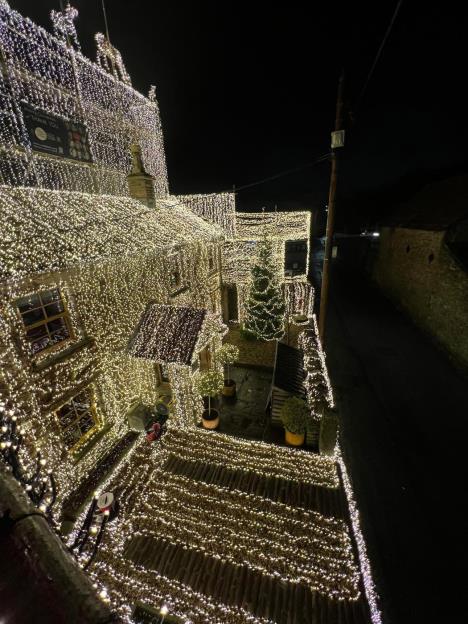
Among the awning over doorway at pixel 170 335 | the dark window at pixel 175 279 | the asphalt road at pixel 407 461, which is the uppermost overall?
the dark window at pixel 175 279

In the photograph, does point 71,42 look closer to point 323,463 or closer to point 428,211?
point 323,463

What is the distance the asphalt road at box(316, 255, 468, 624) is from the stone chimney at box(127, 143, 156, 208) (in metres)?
12.6

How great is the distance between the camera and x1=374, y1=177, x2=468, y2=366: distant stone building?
14.5m

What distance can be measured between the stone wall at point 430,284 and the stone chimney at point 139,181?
17.0 meters

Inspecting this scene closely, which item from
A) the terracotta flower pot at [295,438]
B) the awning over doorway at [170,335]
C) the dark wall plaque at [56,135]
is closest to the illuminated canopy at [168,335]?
the awning over doorway at [170,335]

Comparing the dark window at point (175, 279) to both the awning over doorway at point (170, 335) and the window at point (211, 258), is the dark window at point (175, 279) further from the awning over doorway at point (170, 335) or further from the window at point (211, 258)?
the window at point (211, 258)

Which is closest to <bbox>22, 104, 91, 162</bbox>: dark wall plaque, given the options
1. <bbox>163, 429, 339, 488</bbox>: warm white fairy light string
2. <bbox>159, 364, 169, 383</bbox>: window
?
<bbox>159, 364, 169, 383</bbox>: window

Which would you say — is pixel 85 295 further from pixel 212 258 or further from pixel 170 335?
pixel 212 258

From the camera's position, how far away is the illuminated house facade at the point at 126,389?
5262 millimetres

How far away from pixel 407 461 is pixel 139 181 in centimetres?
1520

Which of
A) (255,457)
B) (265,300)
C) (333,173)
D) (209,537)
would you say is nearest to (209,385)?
(255,457)

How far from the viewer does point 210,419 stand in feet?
32.0

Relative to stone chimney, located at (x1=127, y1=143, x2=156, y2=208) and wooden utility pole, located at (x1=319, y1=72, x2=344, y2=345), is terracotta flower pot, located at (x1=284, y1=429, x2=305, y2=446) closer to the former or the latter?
wooden utility pole, located at (x1=319, y1=72, x2=344, y2=345)

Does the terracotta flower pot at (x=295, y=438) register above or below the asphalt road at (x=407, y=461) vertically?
above
